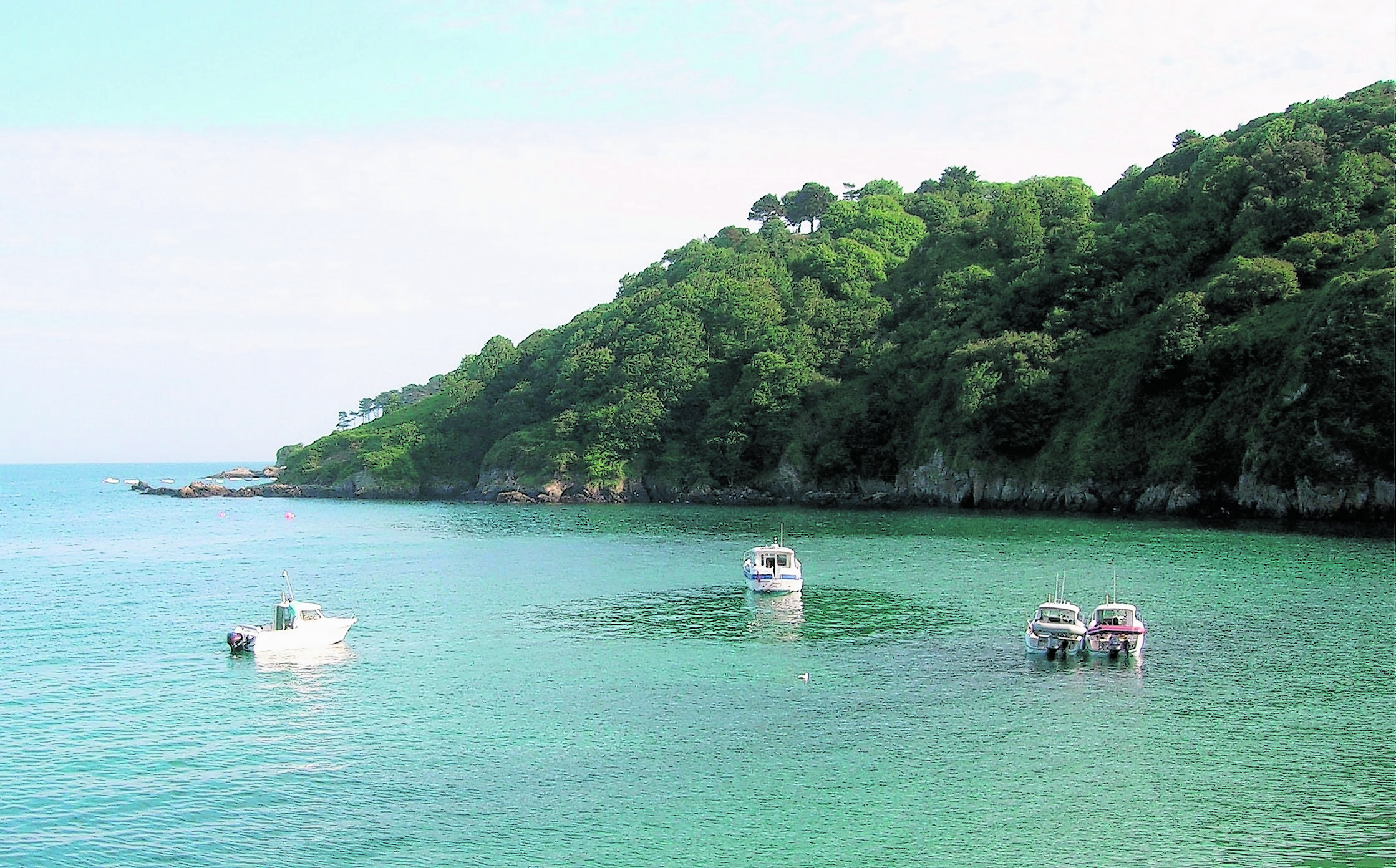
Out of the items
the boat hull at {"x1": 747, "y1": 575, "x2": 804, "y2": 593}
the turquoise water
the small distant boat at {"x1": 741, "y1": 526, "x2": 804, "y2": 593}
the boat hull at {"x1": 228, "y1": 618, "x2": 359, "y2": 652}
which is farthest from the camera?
the small distant boat at {"x1": 741, "y1": 526, "x2": 804, "y2": 593}

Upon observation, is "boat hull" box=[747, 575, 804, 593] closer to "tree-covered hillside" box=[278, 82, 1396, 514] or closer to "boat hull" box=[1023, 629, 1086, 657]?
"boat hull" box=[1023, 629, 1086, 657]

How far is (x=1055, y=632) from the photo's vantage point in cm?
4106

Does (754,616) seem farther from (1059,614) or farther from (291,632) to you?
(291,632)

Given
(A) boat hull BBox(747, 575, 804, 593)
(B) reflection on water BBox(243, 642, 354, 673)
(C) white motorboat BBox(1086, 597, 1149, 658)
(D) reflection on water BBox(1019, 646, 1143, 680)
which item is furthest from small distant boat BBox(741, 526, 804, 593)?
(B) reflection on water BBox(243, 642, 354, 673)

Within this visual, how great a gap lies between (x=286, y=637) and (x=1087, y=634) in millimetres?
32193

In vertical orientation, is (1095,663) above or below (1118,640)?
below

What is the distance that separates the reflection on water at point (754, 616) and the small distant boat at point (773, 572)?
524 millimetres

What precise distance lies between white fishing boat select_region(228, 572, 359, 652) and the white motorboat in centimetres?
3037

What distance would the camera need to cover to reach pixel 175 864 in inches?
904

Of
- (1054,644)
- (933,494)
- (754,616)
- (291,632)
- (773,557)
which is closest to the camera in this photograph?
(1054,644)

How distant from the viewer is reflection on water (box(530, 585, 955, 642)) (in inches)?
1841

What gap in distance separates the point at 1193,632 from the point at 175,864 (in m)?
39.4

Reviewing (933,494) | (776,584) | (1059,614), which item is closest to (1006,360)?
(933,494)

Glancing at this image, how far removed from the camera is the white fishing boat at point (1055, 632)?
135 ft
